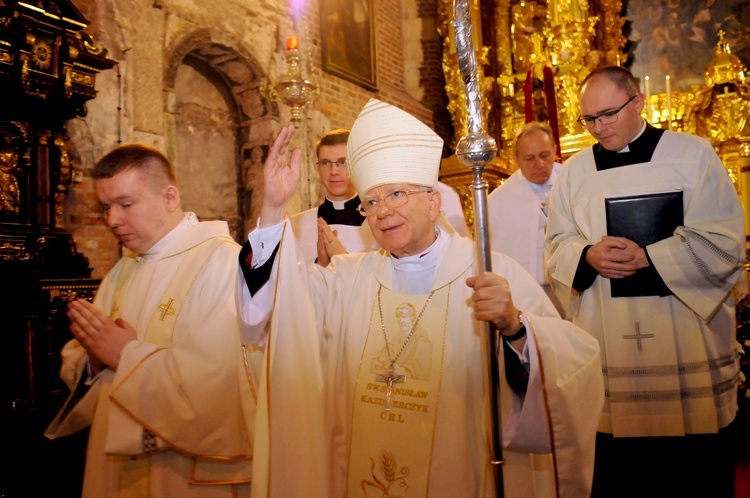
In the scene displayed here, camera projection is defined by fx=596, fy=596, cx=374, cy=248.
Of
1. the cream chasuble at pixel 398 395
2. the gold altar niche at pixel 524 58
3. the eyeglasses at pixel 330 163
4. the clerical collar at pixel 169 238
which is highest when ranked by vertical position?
the gold altar niche at pixel 524 58

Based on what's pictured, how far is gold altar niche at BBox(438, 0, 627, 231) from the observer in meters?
9.18

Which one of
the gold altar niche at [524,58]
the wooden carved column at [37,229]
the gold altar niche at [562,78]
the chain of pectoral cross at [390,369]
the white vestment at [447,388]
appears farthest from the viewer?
the gold altar niche at [524,58]

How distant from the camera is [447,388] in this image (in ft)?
7.59

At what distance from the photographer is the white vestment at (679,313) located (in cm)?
285

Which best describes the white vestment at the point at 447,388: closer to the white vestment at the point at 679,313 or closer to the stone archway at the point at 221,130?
the white vestment at the point at 679,313

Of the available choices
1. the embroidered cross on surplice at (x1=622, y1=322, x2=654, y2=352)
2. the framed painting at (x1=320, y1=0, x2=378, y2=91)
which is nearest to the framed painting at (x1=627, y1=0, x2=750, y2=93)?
the framed painting at (x1=320, y1=0, x2=378, y2=91)

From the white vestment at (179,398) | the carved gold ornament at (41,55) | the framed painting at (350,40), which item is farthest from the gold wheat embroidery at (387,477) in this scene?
the framed painting at (350,40)

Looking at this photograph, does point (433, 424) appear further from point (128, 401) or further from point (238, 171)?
point (238, 171)

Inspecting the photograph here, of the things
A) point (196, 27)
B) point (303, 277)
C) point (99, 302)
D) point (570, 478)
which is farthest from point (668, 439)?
point (196, 27)

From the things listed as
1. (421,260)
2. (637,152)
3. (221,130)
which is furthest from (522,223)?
(221,130)

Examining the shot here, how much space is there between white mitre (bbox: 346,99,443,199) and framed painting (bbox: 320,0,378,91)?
20.1ft

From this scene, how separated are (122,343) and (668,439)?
2.60 metres

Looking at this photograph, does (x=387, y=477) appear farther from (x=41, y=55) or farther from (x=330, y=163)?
(x=41, y=55)

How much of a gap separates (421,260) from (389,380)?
51 cm
